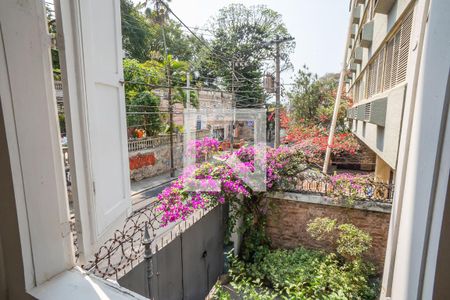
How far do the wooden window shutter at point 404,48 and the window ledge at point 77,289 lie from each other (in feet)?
12.0

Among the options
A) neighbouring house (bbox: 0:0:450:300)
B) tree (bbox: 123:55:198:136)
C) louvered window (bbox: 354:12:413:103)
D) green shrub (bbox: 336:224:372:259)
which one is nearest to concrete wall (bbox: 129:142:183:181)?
tree (bbox: 123:55:198:136)

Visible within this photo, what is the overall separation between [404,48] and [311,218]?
2.74 m

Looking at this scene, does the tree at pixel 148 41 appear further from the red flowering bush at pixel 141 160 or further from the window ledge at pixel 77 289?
the window ledge at pixel 77 289

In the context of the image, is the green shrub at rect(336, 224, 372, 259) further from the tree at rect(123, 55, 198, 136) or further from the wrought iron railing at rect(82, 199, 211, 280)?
the tree at rect(123, 55, 198, 136)

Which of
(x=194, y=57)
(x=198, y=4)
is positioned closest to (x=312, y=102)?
(x=194, y=57)

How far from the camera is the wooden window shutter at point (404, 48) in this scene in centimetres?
296

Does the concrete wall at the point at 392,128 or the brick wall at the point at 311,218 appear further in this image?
the brick wall at the point at 311,218

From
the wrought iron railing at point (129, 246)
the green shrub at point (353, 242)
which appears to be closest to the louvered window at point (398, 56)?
the green shrub at point (353, 242)

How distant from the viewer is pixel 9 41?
25.1 inches

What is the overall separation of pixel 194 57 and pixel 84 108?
41.5 feet

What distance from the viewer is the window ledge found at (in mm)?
722

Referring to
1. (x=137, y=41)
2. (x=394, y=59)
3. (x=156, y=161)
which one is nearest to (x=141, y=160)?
(x=156, y=161)

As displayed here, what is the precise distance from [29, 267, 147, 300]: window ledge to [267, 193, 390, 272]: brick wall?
341 cm

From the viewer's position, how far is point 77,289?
29.6 inches
